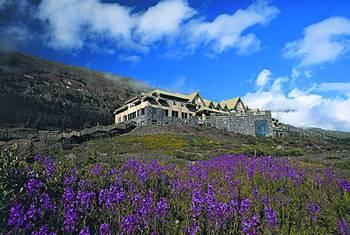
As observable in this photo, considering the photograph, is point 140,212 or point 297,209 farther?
point 297,209

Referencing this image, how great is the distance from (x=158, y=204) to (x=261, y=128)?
47229mm

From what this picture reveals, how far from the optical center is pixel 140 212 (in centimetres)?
430

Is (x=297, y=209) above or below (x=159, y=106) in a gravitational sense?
below

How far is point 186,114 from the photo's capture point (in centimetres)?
6128

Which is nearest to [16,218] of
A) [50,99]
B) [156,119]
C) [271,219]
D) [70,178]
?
[70,178]

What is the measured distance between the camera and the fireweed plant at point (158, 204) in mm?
3848

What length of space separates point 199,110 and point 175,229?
57607mm

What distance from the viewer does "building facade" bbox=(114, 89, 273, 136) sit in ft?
163

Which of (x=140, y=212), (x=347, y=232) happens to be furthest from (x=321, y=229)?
(x=140, y=212)

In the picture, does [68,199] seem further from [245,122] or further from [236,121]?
[236,121]

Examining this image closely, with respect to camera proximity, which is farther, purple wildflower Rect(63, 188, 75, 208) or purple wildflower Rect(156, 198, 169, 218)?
purple wildflower Rect(156, 198, 169, 218)

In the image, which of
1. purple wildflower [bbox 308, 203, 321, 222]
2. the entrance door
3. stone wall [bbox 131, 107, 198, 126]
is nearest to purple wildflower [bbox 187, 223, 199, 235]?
purple wildflower [bbox 308, 203, 321, 222]

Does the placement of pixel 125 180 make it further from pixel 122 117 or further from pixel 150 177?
pixel 122 117

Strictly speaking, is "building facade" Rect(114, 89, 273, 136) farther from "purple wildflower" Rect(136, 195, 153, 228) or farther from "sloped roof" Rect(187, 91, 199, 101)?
"purple wildflower" Rect(136, 195, 153, 228)
